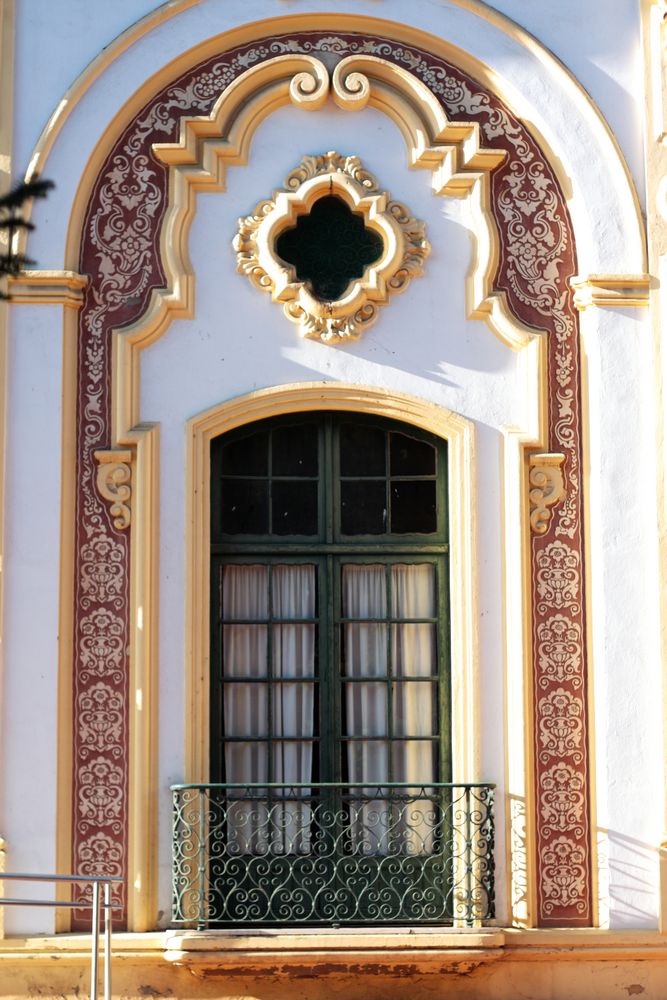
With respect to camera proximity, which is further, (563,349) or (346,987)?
(563,349)

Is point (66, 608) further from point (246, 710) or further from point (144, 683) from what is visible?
point (246, 710)

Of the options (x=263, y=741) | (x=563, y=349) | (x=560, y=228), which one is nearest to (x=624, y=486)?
(x=563, y=349)

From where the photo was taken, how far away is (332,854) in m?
12.4

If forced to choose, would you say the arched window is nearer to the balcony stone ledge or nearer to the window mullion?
the window mullion

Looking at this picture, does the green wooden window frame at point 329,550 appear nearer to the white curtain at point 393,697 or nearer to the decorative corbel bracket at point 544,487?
the white curtain at point 393,697

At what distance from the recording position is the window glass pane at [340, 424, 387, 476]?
12906mm

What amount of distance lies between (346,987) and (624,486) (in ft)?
11.9

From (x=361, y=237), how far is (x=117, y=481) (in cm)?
230

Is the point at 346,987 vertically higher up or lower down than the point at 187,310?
lower down

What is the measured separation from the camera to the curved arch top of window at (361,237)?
1277 cm

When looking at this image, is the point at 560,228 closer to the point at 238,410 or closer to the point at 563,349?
the point at 563,349

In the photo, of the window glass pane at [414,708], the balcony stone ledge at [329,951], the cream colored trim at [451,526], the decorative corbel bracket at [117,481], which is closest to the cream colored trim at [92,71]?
the decorative corbel bracket at [117,481]

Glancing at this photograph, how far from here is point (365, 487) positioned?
42.3ft

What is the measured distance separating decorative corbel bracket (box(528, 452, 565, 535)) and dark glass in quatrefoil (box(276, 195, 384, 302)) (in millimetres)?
1725
